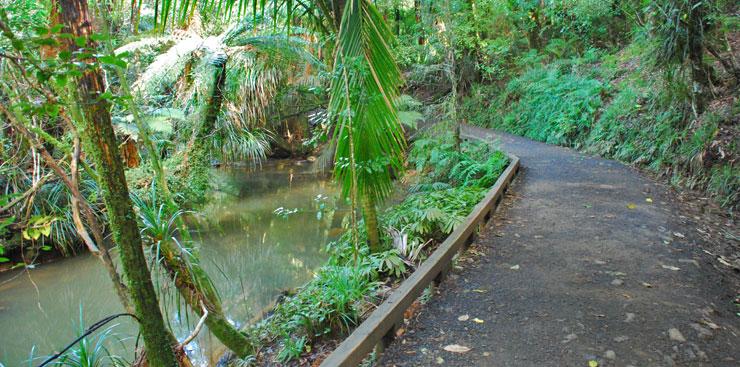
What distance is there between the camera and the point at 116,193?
2922 millimetres

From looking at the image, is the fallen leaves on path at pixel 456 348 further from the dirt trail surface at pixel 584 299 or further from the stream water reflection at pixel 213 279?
the stream water reflection at pixel 213 279

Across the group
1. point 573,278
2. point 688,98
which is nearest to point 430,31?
point 688,98

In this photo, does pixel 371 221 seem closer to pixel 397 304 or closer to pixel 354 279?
pixel 354 279

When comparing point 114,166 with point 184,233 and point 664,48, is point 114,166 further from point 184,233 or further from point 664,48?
point 664,48

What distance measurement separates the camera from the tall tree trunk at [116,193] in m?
2.73

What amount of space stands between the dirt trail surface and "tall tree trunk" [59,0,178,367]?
1.68 metres

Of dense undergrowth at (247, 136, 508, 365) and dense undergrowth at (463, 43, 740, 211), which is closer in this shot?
Answer: dense undergrowth at (247, 136, 508, 365)

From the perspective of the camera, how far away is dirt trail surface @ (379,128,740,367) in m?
3.31

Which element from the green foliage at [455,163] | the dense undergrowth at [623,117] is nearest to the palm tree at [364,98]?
the green foliage at [455,163]

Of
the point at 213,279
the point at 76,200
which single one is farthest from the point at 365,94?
the point at 213,279

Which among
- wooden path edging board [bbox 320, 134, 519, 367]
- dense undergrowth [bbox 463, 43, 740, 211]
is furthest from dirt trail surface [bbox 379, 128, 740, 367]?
dense undergrowth [bbox 463, 43, 740, 211]

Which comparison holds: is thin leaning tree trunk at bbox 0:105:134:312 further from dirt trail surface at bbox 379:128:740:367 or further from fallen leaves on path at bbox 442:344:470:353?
fallen leaves on path at bbox 442:344:470:353

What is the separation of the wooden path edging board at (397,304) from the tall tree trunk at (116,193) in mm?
1314

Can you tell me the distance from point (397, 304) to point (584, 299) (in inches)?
71.4
